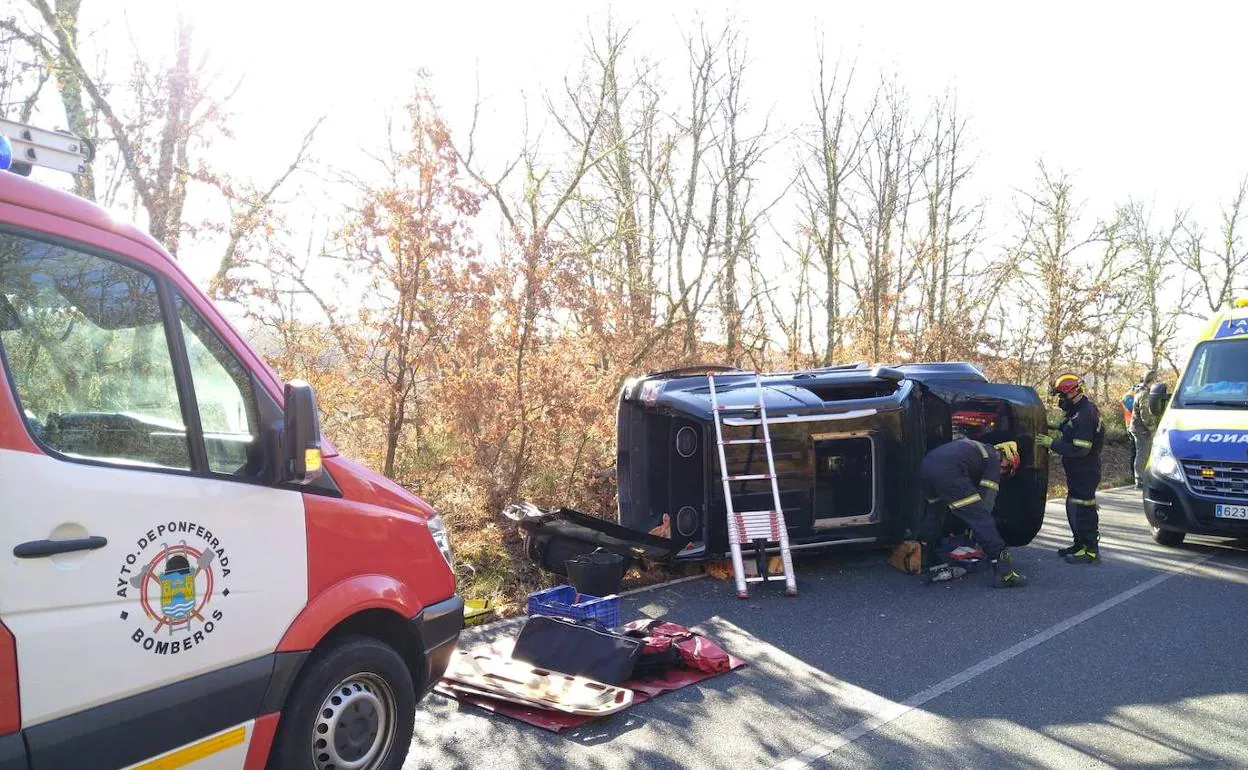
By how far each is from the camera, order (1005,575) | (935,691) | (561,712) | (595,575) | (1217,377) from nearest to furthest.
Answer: (561,712) < (935,691) < (595,575) < (1005,575) < (1217,377)

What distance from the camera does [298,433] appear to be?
3252 millimetres

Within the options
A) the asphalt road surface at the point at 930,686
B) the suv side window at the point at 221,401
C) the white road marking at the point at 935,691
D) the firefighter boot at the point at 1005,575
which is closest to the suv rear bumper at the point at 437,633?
the asphalt road surface at the point at 930,686

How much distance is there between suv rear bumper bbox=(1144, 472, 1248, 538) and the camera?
28.9 feet

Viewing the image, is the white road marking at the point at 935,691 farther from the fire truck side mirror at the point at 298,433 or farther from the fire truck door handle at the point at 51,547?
the fire truck door handle at the point at 51,547

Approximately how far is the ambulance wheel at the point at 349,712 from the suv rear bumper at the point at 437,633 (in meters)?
0.14

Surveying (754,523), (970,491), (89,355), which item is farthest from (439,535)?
(970,491)

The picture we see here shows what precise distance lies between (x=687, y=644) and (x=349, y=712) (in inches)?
105

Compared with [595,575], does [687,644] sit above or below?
below

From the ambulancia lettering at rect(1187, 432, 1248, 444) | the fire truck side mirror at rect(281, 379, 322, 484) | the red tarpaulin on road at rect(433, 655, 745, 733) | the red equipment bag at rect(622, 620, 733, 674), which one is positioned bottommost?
the red tarpaulin on road at rect(433, 655, 745, 733)

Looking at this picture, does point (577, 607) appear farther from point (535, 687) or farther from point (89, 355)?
point (89, 355)

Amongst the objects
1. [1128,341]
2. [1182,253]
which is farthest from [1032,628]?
[1182,253]

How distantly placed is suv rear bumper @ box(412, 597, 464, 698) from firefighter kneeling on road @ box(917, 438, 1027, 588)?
516 centimetres

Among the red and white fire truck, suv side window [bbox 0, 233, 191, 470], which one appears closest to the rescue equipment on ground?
the red and white fire truck

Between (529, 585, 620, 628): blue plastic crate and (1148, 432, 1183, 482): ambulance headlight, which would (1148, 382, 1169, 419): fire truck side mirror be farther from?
(529, 585, 620, 628): blue plastic crate
